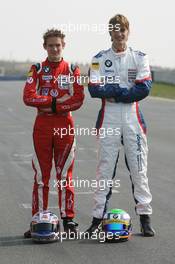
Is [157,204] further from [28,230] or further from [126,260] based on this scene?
[126,260]

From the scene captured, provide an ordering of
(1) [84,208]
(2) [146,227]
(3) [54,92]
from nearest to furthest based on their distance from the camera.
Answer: (3) [54,92]
(2) [146,227]
(1) [84,208]

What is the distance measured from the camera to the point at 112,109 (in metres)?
7.95

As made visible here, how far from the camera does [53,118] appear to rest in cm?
793

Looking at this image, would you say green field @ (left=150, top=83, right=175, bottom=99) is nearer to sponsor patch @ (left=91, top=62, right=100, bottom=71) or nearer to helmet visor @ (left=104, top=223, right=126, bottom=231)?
sponsor patch @ (left=91, top=62, right=100, bottom=71)

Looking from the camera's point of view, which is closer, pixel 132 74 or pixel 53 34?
pixel 53 34

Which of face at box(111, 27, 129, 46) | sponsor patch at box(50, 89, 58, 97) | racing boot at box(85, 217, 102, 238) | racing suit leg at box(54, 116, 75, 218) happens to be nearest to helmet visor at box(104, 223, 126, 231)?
racing boot at box(85, 217, 102, 238)

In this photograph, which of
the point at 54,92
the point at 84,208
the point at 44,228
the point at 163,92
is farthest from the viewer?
the point at 163,92

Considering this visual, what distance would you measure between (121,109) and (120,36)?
71 centimetres

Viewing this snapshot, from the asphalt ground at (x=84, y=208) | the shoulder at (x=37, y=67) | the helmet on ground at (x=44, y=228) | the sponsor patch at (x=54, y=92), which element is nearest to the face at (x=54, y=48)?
the shoulder at (x=37, y=67)

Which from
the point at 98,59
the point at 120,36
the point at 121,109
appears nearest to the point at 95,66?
the point at 98,59

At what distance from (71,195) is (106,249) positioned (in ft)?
2.65

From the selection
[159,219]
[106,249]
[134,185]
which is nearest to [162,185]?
[159,219]

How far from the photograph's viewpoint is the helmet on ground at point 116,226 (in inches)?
307

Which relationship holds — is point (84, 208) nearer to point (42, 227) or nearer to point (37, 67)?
point (42, 227)
